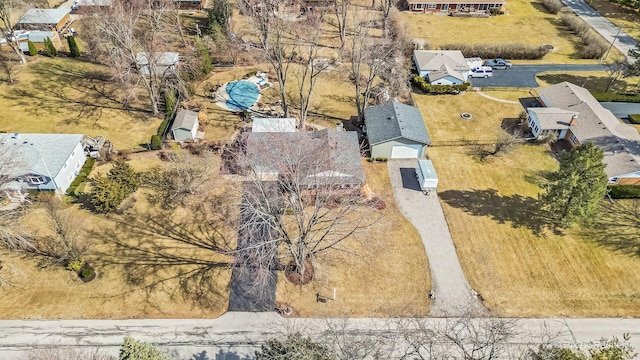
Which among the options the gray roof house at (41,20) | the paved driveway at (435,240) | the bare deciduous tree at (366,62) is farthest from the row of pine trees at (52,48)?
the paved driveway at (435,240)

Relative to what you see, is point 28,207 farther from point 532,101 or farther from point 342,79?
point 532,101

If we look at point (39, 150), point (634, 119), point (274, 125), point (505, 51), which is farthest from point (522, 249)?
point (39, 150)

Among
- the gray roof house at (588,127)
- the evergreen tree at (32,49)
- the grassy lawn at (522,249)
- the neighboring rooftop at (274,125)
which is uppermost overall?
the evergreen tree at (32,49)

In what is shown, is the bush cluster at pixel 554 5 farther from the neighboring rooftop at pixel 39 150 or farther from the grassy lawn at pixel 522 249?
the neighboring rooftop at pixel 39 150

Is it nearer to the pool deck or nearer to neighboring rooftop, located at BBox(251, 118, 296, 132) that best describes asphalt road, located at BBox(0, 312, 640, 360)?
neighboring rooftop, located at BBox(251, 118, 296, 132)

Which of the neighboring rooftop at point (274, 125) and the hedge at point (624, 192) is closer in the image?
the hedge at point (624, 192)

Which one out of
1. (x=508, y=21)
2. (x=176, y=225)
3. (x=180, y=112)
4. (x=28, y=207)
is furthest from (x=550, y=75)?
(x=28, y=207)
